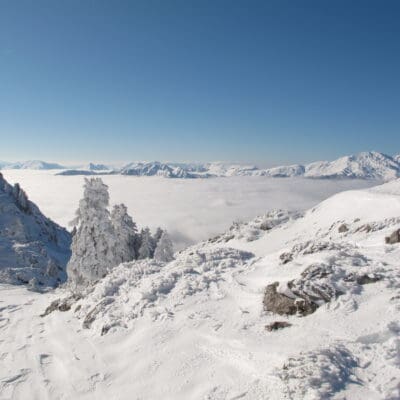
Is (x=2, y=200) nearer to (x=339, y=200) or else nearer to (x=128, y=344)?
(x=339, y=200)

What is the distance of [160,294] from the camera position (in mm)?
15438

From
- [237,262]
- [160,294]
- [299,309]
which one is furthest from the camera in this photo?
[237,262]

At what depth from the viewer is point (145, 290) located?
15.8m

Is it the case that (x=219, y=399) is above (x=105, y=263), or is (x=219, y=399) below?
above

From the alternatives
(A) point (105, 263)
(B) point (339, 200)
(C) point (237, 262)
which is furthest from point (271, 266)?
(B) point (339, 200)

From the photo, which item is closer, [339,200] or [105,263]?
[105,263]

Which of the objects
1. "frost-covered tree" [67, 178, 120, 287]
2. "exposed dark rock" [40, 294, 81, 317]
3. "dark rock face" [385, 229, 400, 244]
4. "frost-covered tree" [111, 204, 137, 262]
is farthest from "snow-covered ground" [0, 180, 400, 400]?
"frost-covered tree" [111, 204, 137, 262]

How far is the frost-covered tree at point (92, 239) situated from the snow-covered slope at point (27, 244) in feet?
144

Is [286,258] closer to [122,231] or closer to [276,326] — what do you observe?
[276,326]

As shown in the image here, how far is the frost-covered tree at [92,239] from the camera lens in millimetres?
32438

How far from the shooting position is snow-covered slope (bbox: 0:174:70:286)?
8081 centimetres

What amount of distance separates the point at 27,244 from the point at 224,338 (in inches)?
4401

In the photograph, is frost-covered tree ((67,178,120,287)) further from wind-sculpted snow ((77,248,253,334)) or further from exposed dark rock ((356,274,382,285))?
exposed dark rock ((356,274,382,285))

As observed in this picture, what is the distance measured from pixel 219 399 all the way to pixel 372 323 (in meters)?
4.76
